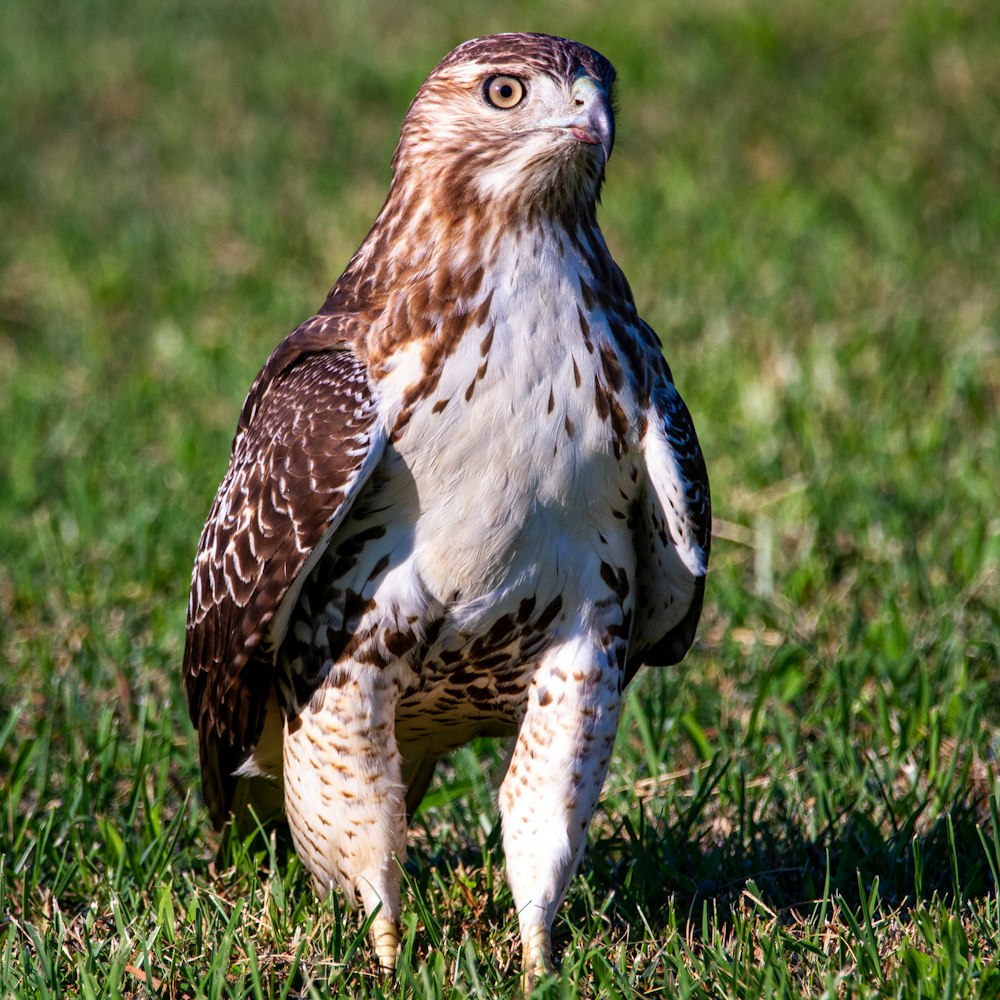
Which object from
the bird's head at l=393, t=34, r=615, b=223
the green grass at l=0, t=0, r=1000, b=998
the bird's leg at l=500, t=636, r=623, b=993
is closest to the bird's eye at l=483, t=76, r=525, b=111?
the bird's head at l=393, t=34, r=615, b=223

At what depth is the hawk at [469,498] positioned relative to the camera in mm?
3145

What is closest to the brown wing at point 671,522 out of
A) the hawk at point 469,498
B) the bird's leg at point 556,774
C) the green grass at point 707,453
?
the hawk at point 469,498

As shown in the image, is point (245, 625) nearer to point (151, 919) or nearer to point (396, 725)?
point (396, 725)

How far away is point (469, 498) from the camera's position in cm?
317

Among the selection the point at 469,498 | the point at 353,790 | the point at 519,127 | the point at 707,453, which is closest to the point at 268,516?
the point at 469,498

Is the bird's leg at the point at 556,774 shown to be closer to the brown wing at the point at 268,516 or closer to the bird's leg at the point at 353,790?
the bird's leg at the point at 353,790

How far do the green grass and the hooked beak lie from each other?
1.68 m

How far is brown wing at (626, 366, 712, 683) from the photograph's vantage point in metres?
3.25

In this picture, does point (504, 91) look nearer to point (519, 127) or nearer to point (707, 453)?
point (519, 127)

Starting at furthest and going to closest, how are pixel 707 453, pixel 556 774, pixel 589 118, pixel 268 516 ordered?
pixel 707 453 < pixel 556 774 < pixel 268 516 < pixel 589 118

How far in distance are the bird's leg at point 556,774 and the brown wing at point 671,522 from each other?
0.75ft

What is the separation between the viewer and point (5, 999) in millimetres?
3119

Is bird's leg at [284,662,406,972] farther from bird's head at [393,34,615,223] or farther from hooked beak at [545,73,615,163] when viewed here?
hooked beak at [545,73,615,163]

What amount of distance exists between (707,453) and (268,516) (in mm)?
3414
